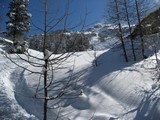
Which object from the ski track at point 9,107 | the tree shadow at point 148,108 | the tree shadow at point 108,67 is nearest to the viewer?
the tree shadow at point 148,108

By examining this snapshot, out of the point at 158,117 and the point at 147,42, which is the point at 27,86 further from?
the point at 147,42

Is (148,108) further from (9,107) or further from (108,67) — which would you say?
(108,67)

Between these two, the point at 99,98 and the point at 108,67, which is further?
the point at 108,67

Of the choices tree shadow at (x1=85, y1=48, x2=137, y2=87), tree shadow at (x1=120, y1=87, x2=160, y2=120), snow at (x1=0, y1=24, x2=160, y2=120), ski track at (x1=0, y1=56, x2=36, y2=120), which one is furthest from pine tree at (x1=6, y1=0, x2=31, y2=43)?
tree shadow at (x1=120, y1=87, x2=160, y2=120)

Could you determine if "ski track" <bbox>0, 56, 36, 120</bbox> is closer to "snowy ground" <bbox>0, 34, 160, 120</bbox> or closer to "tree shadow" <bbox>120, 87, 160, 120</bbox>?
"snowy ground" <bbox>0, 34, 160, 120</bbox>

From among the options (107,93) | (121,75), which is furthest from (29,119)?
(121,75)

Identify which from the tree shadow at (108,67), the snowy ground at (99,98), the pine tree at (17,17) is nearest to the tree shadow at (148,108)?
the snowy ground at (99,98)

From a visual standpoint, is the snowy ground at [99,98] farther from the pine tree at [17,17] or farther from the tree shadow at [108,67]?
the pine tree at [17,17]

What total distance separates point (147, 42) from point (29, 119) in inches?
550

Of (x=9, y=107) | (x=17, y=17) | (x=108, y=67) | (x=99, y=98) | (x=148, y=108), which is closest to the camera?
(x=148, y=108)

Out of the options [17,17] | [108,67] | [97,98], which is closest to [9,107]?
[97,98]

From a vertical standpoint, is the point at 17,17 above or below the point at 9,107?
above

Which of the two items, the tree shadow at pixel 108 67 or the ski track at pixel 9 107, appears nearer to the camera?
the ski track at pixel 9 107

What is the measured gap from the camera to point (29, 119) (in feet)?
31.2
